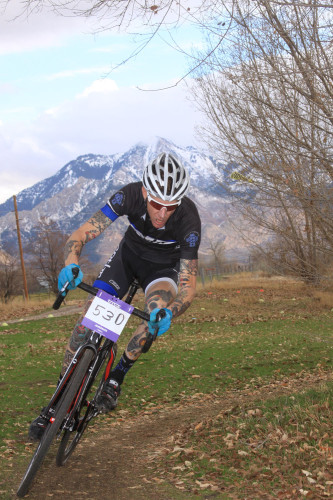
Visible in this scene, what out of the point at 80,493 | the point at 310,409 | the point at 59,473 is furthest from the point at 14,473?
the point at 310,409

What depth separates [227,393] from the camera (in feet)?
31.0

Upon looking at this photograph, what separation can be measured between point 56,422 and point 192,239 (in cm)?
226

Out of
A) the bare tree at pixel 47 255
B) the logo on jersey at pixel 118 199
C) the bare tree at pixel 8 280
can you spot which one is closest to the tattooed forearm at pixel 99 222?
the logo on jersey at pixel 118 199

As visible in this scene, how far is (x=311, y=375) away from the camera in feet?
35.5

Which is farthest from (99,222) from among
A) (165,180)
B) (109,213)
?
(165,180)

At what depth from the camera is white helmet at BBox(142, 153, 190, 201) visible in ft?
17.6

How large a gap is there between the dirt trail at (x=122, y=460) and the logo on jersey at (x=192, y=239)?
2269 mm

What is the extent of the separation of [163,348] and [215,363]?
2.61m

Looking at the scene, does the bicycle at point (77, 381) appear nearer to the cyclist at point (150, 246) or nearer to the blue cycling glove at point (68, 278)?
the blue cycling glove at point (68, 278)

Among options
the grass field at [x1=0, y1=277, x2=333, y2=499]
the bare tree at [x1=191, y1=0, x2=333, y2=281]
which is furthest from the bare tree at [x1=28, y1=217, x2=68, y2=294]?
the bare tree at [x1=191, y1=0, x2=333, y2=281]

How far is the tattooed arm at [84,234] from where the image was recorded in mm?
5427

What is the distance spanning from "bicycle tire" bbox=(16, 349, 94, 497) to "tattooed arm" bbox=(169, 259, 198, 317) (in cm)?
99

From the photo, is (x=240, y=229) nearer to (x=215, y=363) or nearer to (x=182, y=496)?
(x=215, y=363)

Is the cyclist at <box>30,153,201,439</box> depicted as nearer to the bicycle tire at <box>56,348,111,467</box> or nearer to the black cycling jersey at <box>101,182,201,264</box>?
the black cycling jersey at <box>101,182,201,264</box>
